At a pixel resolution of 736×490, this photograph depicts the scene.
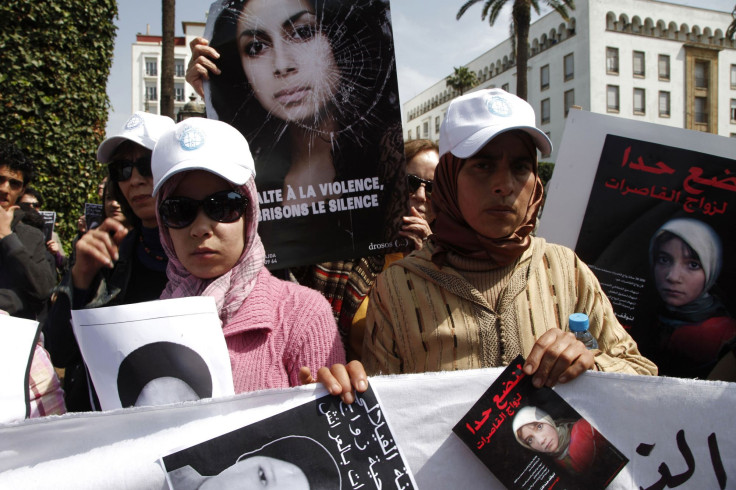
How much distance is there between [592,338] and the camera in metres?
→ 1.52

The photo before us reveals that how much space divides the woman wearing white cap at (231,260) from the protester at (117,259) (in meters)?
0.23

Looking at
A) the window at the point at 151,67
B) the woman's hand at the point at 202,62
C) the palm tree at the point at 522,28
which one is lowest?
the woman's hand at the point at 202,62

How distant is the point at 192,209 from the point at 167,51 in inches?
413

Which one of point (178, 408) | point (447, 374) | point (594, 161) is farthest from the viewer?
point (594, 161)

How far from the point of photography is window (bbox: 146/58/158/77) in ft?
259

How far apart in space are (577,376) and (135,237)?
5.74 ft

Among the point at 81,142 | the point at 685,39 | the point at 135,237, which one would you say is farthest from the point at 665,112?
the point at 135,237

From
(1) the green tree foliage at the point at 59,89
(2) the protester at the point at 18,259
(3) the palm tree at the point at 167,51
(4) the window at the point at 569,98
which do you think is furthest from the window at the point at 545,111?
(2) the protester at the point at 18,259

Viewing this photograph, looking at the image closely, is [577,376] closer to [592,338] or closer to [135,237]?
[592,338]

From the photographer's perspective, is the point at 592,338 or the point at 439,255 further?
the point at 439,255

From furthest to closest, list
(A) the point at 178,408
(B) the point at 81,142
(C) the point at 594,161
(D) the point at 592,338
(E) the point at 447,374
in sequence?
1. (B) the point at 81,142
2. (C) the point at 594,161
3. (D) the point at 592,338
4. (E) the point at 447,374
5. (A) the point at 178,408

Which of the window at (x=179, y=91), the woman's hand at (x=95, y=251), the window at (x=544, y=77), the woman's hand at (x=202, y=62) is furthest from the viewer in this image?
the window at (x=179, y=91)

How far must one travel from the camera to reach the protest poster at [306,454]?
117 centimetres

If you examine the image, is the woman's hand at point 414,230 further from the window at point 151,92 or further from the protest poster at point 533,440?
the window at point 151,92
